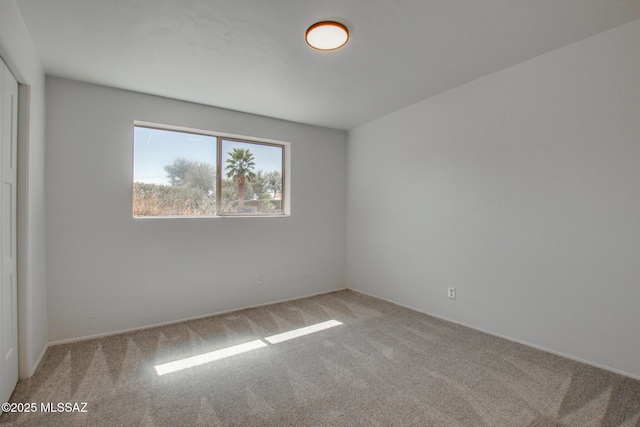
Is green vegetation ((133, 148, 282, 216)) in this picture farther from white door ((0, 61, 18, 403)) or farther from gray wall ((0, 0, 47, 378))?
white door ((0, 61, 18, 403))

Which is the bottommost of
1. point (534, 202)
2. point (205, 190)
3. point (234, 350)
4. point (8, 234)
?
point (234, 350)

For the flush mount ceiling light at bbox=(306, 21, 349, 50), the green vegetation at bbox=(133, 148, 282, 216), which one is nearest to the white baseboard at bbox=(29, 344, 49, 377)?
the green vegetation at bbox=(133, 148, 282, 216)

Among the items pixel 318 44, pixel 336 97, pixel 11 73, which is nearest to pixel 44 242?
pixel 11 73

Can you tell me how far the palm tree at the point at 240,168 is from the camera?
4.00 metres

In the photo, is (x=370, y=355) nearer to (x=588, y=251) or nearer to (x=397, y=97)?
(x=588, y=251)

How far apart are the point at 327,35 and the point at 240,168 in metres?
2.27

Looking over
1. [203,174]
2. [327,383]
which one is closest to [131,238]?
[203,174]

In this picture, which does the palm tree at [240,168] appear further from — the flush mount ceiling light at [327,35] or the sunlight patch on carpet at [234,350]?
the flush mount ceiling light at [327,35]

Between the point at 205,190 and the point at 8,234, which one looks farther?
the point at 205,190

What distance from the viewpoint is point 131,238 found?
3.22 metres

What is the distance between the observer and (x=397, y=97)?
3.52 m

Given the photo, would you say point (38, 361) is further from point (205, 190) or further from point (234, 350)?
point (205, 190)

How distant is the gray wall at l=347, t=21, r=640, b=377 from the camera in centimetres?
226

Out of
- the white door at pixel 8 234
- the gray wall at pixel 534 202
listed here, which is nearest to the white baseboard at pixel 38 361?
the white door at pixel 8 234
